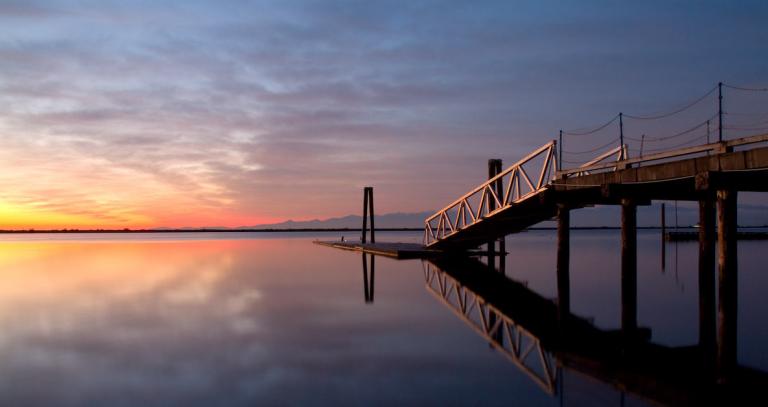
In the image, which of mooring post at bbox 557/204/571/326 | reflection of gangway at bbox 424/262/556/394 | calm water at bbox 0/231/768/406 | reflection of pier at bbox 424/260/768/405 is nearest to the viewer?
reflection of pier at bbox 424/260/768/405

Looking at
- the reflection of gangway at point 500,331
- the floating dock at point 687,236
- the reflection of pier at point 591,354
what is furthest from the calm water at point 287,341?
the floating dock at point 687,236

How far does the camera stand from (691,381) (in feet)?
36.4

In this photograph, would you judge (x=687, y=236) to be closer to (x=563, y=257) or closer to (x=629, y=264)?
(x=563, y=257)

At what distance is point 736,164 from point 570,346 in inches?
207

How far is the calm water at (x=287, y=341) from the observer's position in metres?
10.9

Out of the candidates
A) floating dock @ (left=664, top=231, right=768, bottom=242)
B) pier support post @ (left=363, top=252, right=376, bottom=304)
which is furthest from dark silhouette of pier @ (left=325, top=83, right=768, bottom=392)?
floating dock @ (left=664, top=231, right=768, bottom=242)

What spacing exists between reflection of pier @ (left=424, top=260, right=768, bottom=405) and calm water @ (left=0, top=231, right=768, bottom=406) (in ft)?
1.35

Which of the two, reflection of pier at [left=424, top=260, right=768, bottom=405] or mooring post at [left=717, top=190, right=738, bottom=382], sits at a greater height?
mooring post at [left=717, top=190, right=738, bottom=382]

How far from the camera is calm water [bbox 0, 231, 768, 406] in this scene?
1088 cm

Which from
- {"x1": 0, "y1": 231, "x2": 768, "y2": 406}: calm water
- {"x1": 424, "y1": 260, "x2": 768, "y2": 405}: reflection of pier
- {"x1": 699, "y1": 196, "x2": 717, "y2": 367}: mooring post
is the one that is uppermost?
{"x1": 699, "y1": 196, "x2": 717, "y2": 367}: mooring post

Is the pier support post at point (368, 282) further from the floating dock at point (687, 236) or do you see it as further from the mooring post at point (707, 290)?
the floating dock at point (687, 236)

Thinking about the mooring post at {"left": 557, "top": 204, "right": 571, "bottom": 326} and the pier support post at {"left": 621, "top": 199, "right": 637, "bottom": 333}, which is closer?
the pier support post at {"left": 621, "top": 199, "right": 637, "bottom": 333}

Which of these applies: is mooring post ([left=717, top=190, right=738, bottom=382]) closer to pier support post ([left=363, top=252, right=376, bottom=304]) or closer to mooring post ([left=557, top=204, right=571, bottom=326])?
mooring post ([left=557, top=204, right=571, bottom=326])

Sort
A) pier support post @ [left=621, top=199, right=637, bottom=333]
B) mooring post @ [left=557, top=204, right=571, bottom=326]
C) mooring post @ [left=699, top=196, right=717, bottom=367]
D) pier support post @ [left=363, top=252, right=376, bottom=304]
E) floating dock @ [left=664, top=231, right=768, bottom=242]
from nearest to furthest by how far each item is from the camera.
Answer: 1. mooring post @ [left=699, top=196, right=717, bottom=367]
2. pier support post @ [left=621, top=199, right=637, bottom=333]
3. mooring post @ [left=557, top=204, right=571, bottom=326]
4. pier support post @ [left=363, top=252, right=376, bottom=304]
5. floating dock @ [left=664, top=231, right=768, bottom=242]
